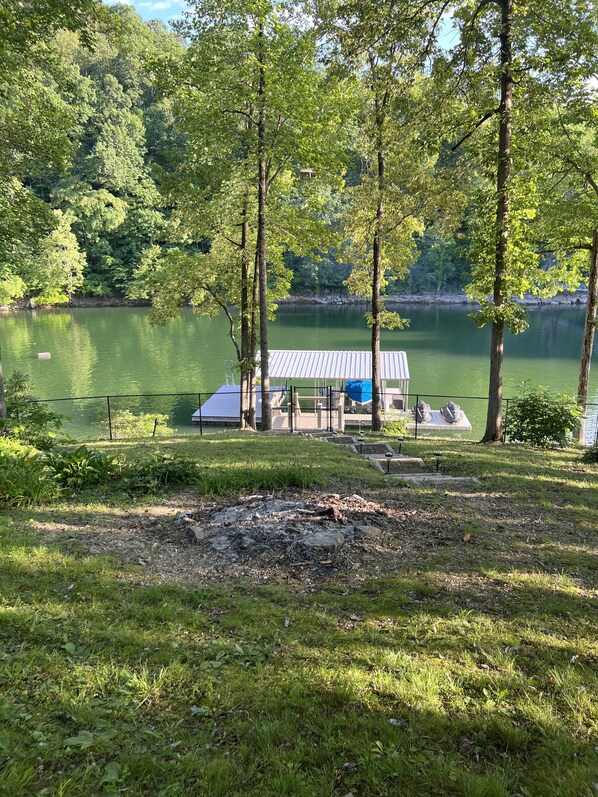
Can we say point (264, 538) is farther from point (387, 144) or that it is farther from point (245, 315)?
→ point (245, 315)

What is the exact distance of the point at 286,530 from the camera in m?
5.02

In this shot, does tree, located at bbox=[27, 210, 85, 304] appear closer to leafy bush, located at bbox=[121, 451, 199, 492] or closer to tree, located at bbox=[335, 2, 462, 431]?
tree, located at bbox=[335, 2, 462, 431]

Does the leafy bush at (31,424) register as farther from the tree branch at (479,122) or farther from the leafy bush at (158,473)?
the tree branch at (479,122)

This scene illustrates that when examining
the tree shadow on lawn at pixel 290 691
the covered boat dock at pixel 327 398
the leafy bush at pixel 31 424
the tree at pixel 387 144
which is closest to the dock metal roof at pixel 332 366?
the covered boat dock at pixel 327 398

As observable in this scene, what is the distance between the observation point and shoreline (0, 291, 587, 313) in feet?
208

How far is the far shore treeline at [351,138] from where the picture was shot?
892cm

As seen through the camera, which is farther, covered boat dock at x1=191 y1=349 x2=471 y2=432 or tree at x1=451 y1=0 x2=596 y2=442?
covered boat dock at x1=191 y1=349 x2=471 y2=432

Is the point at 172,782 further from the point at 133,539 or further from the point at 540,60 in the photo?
the point at 540,60

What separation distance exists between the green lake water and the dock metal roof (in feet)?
20.5

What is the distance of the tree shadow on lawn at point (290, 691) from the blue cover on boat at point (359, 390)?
743 inches

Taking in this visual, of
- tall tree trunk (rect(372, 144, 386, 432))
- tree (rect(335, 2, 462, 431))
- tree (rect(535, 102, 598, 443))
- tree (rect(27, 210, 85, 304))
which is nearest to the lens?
tree (rect(335, 2, 462, 431))

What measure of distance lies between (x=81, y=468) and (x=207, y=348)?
33.7 m

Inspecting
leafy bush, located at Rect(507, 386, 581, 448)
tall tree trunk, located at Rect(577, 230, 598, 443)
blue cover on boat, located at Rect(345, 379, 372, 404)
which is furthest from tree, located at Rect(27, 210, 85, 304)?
leafy bush, located at Rect(507, 386, 581, 448)

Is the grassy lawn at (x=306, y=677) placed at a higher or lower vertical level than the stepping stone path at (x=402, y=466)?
higher
